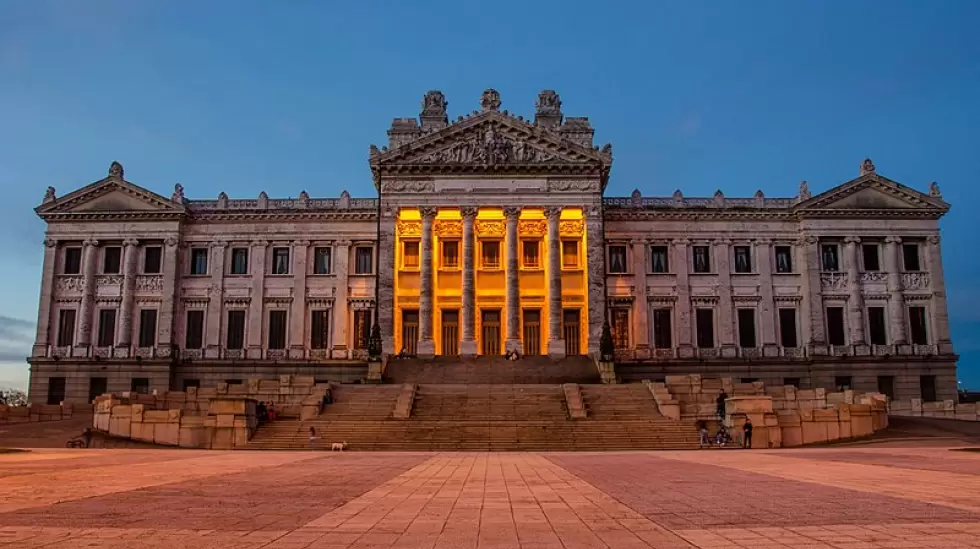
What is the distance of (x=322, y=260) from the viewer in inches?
2427

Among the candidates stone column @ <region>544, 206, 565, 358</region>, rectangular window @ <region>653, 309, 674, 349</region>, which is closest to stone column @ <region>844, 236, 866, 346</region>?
rectangular window @ <region>653, 309, 674, 349</region>

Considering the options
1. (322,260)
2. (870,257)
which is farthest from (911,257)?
(322,260)

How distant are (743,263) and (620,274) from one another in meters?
9.11

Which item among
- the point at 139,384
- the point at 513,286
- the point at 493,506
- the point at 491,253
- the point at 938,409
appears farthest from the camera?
the point at 139,384

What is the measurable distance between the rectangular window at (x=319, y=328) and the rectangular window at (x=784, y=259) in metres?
32.8

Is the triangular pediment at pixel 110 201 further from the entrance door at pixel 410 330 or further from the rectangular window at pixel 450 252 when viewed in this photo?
the rectangular window at pixel 450 252

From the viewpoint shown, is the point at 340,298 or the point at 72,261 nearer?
the point at 340,298

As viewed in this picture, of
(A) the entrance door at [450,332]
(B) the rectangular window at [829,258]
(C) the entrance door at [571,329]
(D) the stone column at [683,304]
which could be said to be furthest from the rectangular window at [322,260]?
(B) the rectangular window at [829,258]

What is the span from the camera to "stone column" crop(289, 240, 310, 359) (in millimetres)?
59844

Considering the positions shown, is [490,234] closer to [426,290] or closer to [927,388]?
[426,290]

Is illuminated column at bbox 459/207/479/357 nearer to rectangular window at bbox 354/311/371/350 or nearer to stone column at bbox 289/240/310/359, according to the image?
rectangular window at bbox 354/311/371/350

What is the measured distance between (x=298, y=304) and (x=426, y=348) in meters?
12.9

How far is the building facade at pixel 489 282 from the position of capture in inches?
2298

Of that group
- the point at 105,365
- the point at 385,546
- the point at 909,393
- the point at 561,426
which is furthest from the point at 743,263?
the point at 385,546
